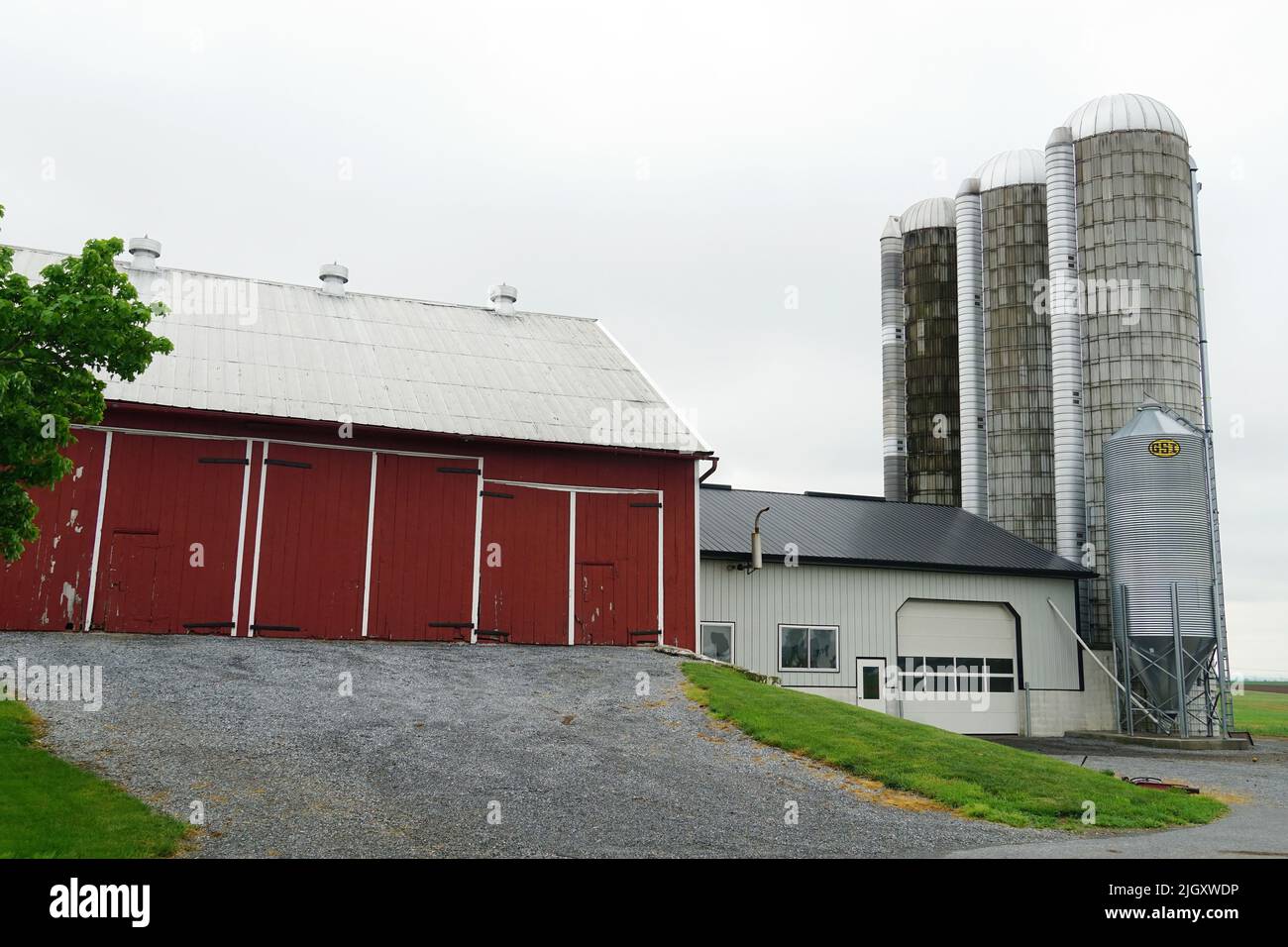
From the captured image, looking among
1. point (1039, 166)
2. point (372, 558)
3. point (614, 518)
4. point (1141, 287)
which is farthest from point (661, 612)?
point (1039, 166)

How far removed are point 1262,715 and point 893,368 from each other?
87.8ft

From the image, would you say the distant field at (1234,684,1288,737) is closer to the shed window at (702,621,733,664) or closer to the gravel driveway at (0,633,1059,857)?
the shed window at (702,621,733,664)

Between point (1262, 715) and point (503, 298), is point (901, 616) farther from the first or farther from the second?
point (1262, 715)

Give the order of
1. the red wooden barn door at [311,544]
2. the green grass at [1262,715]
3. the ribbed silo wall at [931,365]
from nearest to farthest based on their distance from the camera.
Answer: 1. the red wooden barn door at [311,544]
2. the green grass at [1262,715]
3. the ribbed silo wall at [931,365]

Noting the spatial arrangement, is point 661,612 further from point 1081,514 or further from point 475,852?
point 1081,514

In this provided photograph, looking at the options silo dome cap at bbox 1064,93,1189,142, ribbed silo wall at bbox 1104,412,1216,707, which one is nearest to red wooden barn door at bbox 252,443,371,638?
ribbed silo wall at bbox 1104,412,1216,707

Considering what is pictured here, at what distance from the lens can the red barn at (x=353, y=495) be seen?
67.2 feet

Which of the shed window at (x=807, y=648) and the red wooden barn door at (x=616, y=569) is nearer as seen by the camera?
the red wooden barn door at (x=616, y=569)

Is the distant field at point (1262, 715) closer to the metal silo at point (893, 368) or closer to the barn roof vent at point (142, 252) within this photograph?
the metal silo at point (893, 368)

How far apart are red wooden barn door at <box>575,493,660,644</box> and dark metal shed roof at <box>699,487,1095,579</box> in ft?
10.0

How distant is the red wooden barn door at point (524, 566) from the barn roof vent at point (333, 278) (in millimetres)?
8540

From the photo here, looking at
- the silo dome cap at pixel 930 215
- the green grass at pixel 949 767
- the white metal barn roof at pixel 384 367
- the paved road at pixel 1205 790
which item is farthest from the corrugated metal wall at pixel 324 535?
the silo dome cap at pixel 930 215

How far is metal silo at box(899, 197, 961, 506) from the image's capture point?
41.2 metres

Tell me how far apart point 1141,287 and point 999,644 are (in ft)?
41.1
